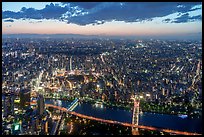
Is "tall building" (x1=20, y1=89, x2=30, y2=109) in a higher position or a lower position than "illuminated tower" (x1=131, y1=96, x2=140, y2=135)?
higher

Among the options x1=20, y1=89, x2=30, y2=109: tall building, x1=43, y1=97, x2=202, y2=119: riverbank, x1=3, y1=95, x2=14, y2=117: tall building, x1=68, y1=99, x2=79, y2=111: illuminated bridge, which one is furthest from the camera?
x1=68, y1=99, x2=79, y2=111: illuminated bridge

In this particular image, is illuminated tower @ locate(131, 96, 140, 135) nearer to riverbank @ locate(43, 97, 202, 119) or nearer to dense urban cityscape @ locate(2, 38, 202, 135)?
dense urban cityscape @ locate(2, 38, 202, 135)

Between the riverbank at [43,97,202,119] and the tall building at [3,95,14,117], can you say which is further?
the riverbank at [43,97,202,119]

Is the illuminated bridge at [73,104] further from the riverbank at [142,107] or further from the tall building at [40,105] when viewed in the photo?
the tall building at [40,105]

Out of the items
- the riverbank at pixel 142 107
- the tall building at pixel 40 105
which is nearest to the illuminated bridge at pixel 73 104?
the riverbank at pixel 142 107

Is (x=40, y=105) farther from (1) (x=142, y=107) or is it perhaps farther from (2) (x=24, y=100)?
(1) (x=142, y=107)

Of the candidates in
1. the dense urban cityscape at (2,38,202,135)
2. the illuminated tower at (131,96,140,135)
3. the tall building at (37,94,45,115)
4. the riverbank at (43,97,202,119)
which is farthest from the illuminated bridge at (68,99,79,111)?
the illuminated tower at (131,96,140,135)
